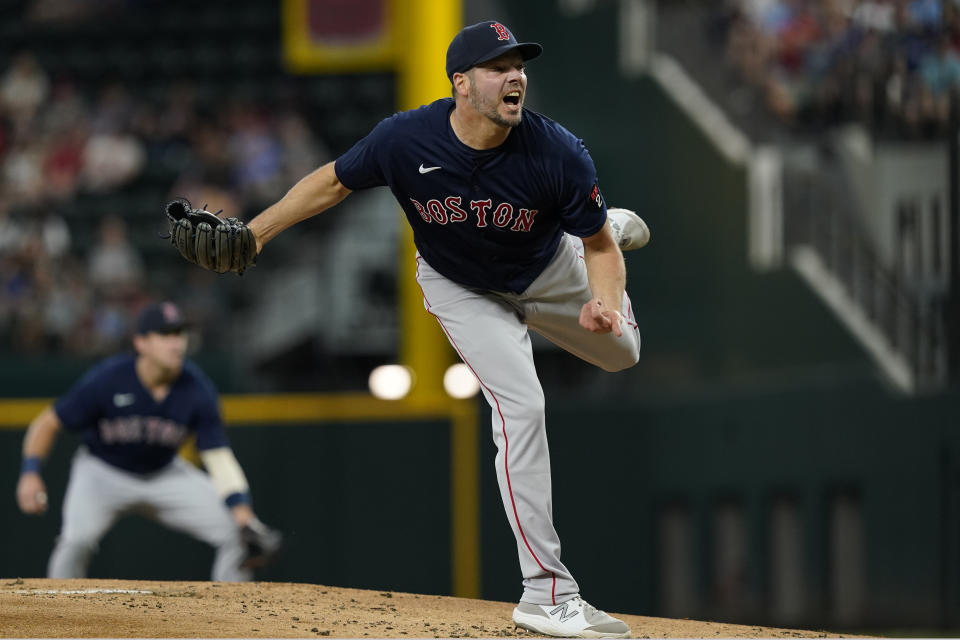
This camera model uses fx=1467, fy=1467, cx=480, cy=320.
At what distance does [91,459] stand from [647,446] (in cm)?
341

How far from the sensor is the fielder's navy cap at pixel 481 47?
4.23 m

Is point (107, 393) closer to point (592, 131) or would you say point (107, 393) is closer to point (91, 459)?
point (91, 459)

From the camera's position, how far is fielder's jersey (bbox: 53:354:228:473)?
7164 mm

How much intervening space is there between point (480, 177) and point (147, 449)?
351cm

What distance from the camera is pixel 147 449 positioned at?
23.9 ft

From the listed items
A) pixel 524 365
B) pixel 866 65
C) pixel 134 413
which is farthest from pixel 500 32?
pixel 866 65

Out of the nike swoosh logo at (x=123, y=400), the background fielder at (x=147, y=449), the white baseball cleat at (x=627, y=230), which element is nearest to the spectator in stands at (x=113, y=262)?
the background fielder at (x=147, y=449)

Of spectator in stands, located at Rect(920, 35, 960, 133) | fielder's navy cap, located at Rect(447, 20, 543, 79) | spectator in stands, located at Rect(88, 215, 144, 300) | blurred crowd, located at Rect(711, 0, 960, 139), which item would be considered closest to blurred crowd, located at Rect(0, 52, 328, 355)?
spectator in stands, located at Rect(88, 215, 144, 300)

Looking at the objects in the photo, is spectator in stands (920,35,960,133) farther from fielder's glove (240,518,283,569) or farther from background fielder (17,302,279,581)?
fielder's glove (240,518,283,569)

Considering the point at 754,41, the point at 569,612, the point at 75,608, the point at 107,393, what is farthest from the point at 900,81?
the point at 75,608

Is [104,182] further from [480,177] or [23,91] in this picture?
[480,177]

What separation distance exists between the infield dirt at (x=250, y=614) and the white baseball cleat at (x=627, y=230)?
4.35 feet

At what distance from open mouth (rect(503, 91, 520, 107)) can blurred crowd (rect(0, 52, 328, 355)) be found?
18.0 ft

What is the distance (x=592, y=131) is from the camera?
969 cm
